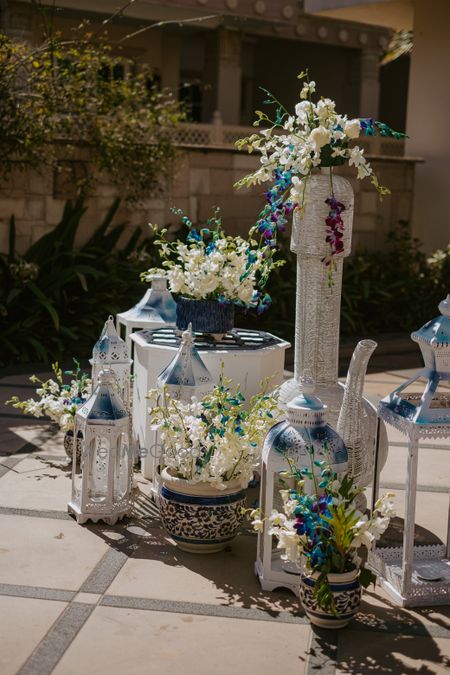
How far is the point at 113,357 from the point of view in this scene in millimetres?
5098

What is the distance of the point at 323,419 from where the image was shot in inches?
150

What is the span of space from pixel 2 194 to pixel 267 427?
4.99 meters

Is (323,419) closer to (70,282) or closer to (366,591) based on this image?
(366,591)

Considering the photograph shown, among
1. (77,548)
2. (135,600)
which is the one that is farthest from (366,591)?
(77,548)

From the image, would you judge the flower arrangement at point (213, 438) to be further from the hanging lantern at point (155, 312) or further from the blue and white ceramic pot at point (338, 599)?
the hanging lantern at point (155, 312)

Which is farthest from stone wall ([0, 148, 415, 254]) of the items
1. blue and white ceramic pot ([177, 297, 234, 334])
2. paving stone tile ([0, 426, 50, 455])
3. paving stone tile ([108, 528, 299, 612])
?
paving stone tile ([108, 528, 299, 612])

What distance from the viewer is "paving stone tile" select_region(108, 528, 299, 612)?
3752 mm

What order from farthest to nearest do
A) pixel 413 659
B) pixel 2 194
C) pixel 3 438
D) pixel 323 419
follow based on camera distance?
pixel 2 194 < pixel 3 438 < pixel 323 419 < pixel 413 659

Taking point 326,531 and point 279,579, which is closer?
point 326,531

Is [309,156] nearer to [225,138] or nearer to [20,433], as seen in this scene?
[20,433]

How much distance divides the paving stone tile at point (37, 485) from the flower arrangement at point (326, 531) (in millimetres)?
1497

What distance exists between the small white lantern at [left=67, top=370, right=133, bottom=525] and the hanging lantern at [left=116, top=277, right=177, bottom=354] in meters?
1.08

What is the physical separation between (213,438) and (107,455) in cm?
61

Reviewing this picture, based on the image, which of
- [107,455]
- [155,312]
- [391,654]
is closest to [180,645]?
[391,654]
